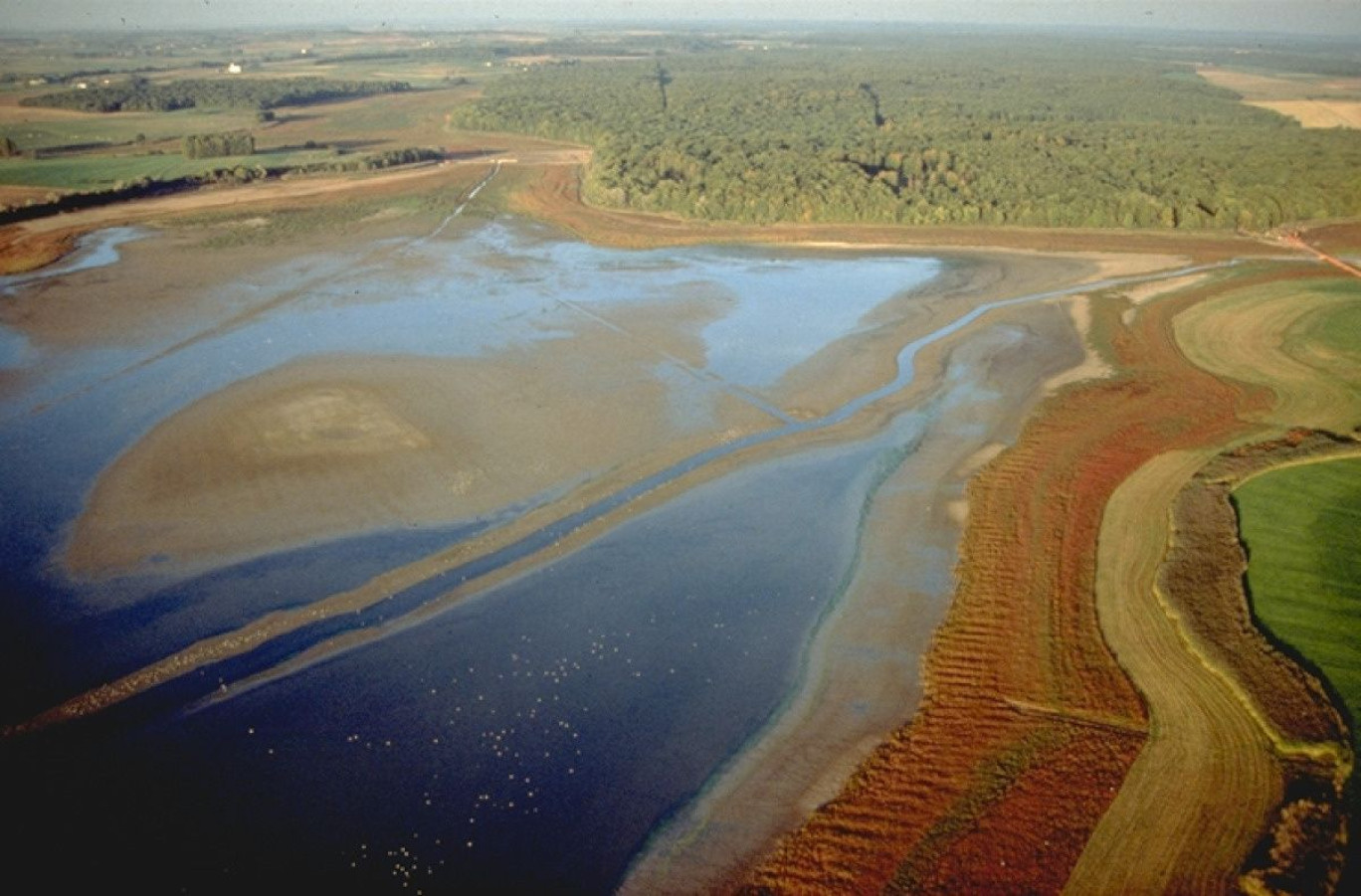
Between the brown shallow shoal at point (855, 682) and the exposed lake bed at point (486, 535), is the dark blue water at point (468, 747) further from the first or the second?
the brown shallow shoal at point (855, 682)

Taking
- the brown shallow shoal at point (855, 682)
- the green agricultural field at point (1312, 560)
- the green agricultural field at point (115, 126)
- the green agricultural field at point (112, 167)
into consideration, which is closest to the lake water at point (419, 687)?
the brown shallow shoal at point (855, 682)

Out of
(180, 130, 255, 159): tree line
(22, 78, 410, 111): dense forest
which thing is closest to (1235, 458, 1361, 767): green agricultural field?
(180, 130, 255, 159): tree line

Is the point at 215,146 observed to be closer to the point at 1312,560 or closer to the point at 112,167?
the point at 112,167

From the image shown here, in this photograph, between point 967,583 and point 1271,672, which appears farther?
point 967,583

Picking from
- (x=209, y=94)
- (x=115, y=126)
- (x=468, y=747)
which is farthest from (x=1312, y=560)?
(x=209, y=94)

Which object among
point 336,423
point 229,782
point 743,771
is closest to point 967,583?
point 743,771

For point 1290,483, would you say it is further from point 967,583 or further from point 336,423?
point 336,423

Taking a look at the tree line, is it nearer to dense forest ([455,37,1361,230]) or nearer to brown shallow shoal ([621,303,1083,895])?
dense forest ([455,37,1361,230])
